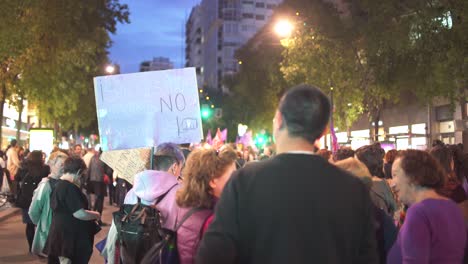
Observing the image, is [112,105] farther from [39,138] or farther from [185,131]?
[39,138]

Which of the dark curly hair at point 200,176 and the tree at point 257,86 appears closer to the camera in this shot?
the dark curly hair at point 200,176

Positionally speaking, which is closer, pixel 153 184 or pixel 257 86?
pixel 153 184

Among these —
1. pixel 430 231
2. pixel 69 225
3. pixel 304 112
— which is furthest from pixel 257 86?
pixel 304 112

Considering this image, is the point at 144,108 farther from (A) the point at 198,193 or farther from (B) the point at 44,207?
(B) the point at 44,207

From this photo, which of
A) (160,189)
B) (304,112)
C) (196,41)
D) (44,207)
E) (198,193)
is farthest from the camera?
(196,41)

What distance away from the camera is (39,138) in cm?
2630

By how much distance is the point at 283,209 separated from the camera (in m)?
2.64

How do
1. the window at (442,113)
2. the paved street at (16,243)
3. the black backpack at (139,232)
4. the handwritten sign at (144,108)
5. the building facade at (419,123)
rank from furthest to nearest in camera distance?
the window at (442,113), the building facade at (419,123), the paved street at (16,243), the handwritten sign at (144,108), the black backpack at (139,232)

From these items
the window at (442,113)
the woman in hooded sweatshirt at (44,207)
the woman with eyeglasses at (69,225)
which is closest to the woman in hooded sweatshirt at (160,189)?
the woman with eyeglasses at (69,225)

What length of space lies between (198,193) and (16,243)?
9238mm

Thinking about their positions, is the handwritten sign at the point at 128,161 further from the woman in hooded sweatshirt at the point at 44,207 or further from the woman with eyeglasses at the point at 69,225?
the woman in hooded sweatshirt at the point at 44,207

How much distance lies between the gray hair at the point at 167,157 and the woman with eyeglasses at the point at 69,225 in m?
1.63

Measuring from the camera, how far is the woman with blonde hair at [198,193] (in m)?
4.12

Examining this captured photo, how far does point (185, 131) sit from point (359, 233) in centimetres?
370
